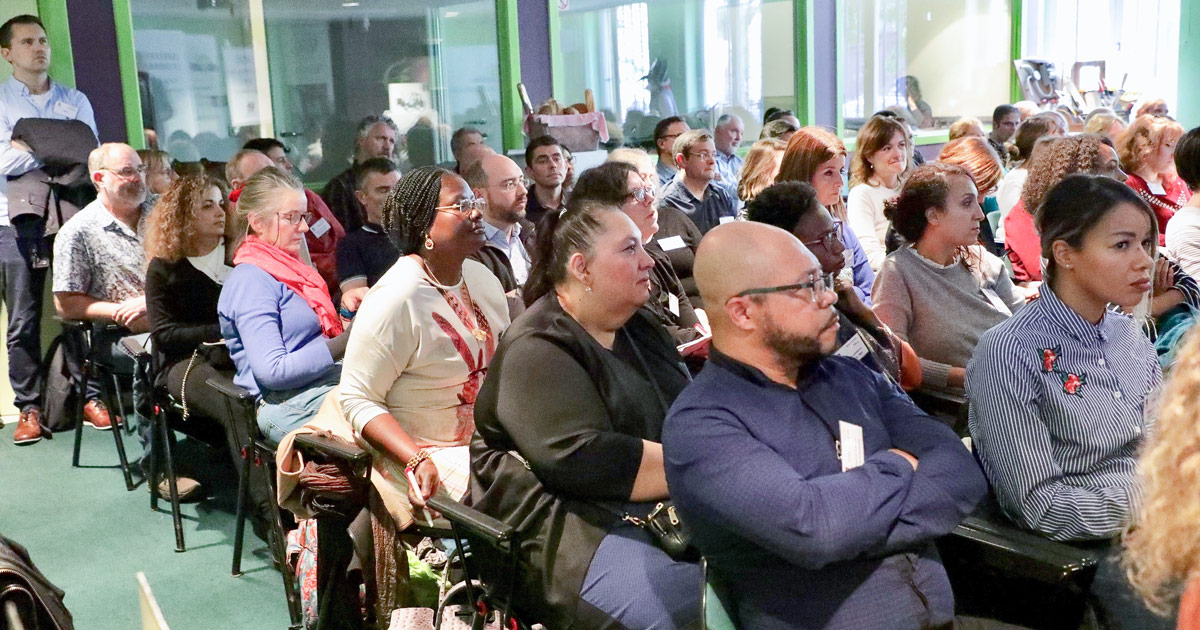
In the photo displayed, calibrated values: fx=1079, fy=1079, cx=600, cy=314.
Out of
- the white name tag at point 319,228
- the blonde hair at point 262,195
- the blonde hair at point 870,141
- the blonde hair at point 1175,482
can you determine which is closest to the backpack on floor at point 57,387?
the white name tag at point 319,228

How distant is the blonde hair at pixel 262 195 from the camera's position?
357cm

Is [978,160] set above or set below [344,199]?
above

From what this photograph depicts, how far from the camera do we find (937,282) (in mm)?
3312

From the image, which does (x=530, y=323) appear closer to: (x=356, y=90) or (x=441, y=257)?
(x=441, y=257)

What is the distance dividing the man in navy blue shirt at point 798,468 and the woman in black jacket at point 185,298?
2.48 m

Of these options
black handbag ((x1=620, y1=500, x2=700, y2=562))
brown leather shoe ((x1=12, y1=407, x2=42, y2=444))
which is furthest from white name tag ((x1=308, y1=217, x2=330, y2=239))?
black handbag ((x1=620, y1=500, x2=700, y2=562))

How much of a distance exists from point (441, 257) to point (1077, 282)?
1552 mm

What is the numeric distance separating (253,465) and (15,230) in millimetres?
2506

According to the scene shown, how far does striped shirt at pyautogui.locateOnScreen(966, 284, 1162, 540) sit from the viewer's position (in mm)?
2023

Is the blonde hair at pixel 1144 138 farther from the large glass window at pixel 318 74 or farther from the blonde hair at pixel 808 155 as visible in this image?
the large glass window at pixel 318 74

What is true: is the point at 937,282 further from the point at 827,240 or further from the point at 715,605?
the point at 715,605

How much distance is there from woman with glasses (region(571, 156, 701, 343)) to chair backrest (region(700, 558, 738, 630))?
182cm

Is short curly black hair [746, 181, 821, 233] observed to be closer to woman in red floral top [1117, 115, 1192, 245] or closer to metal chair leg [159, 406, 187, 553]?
metal chair leg [159, 406, 187, 553]

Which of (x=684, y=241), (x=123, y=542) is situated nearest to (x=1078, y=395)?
(x=684, y=241)
